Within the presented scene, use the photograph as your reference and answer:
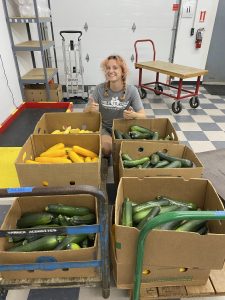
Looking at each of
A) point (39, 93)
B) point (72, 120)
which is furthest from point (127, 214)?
point (39, 93)

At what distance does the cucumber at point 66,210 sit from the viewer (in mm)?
1313

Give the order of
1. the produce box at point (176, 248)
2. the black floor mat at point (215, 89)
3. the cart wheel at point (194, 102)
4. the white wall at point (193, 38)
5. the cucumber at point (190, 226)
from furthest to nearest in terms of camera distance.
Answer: the black floor mat at point (215, 89)
the white wall at point (193, 38)
the cart wheel at point (194, 102)
the cucumber at point (190, 226)
the produce box at point (176, 248)

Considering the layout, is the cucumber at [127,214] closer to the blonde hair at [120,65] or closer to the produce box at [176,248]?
the produce box at [176,248]

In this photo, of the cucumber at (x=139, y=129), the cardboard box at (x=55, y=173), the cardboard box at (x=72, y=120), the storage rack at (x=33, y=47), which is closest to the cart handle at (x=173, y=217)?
the cardboard box at (x=55, y=173)

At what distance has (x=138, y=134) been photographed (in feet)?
6.27

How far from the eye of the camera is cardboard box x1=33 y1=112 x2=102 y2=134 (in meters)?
2.05

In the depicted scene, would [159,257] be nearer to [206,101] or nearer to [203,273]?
[203,273]

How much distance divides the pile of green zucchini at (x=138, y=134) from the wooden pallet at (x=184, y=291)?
1036 millimetres

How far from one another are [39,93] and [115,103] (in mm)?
1870

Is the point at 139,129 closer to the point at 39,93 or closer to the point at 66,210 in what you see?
the point at 66,210

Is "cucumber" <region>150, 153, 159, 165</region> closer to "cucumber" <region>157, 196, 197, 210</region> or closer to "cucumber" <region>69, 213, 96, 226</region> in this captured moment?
"cucumber" <region>157, 196, 197, 210</region>

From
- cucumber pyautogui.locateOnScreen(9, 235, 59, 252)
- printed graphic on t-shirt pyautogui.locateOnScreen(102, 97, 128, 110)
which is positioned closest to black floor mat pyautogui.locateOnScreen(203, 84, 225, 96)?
printed graphic on t-shirt pyautogui.locateOnScreen(102, 97, 128, 110)

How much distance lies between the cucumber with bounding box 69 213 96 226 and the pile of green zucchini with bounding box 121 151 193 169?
424 mm

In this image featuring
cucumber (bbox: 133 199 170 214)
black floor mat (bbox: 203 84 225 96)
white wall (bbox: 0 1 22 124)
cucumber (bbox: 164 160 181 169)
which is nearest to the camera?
cucumber (bbox: 133 199 170 214)
